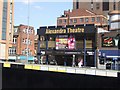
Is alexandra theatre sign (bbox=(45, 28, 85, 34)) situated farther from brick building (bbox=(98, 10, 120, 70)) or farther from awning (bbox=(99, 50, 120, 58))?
awning (bbox=(99, 50, 120, 58))

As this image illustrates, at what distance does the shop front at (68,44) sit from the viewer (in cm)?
7712

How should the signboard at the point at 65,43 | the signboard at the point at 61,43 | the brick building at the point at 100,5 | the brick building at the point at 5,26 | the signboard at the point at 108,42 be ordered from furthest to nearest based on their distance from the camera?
1. the brick building at the point at 100,5
2. the signboard at the point at 61,43
3. the signboard at the point at 65,43
4. the brick building at the point at 5,26
5. the signboard at the point at 108,42

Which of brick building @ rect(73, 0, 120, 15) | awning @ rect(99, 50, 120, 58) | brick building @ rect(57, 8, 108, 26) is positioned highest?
brick building @ rect(73, 0, 120, 15)

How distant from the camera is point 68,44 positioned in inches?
3159

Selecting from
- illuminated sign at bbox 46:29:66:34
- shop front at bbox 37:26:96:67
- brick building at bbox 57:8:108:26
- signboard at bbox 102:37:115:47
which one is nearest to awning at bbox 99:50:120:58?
signboard at bbox 102:37:115:47

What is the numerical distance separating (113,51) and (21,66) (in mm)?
36805

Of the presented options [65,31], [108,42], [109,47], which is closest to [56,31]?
[65,31]

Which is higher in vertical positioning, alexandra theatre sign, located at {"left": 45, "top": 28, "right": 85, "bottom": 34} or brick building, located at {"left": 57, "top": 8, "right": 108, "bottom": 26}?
brick building, located at {"left": 57, "top": 8, "right": 108, "bottom": 26}

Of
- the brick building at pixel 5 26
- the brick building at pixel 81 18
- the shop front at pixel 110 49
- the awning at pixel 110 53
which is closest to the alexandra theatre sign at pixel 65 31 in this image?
the shop front at pixel 110 49

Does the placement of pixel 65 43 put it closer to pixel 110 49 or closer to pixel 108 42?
pixel 108 42

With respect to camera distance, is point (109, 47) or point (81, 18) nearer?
point (109, 47)

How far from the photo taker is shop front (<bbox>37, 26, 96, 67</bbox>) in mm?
77125

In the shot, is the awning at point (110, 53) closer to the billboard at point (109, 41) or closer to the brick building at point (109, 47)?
the brick building at point (109, 47)

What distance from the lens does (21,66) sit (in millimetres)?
41219
